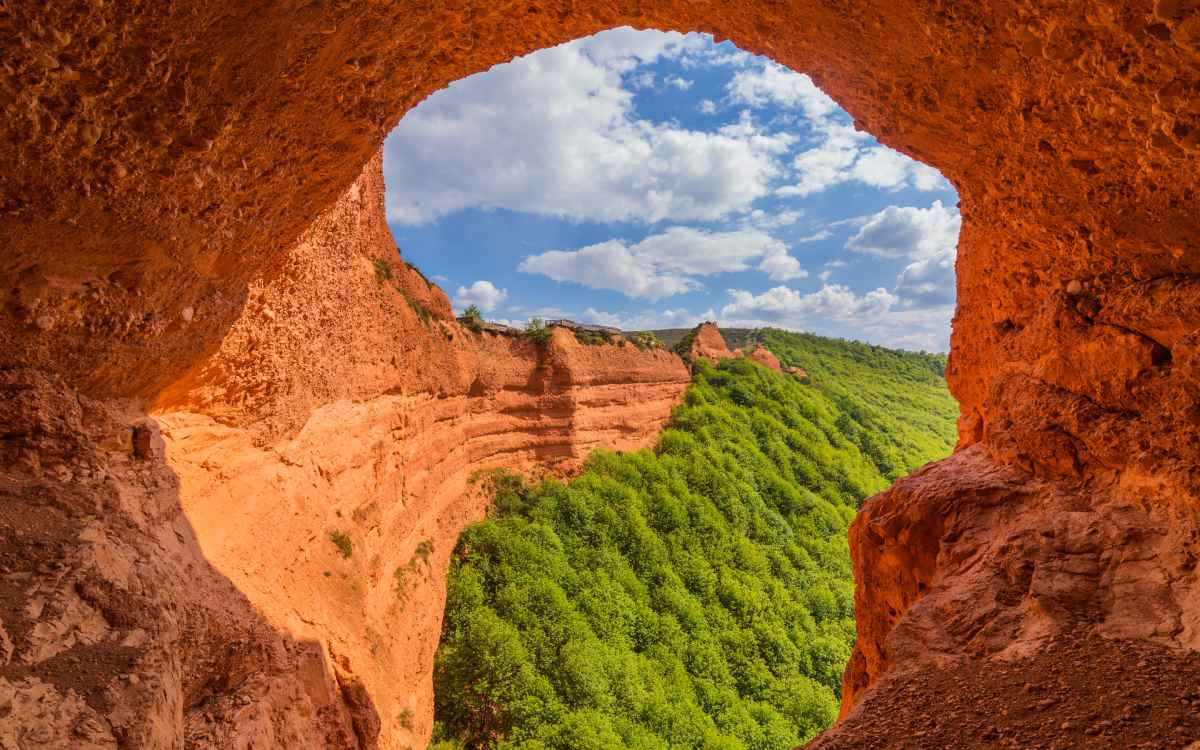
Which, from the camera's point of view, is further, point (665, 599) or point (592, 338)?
point (592, 338)

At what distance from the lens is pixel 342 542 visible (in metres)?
7.55

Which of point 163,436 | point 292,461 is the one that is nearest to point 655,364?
point 292,461

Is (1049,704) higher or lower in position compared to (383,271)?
lower

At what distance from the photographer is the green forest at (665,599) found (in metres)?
9.70

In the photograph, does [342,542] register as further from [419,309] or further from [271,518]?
[419,309]

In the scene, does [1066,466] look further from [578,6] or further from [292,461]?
[292,461]

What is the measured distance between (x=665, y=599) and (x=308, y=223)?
1178 cm

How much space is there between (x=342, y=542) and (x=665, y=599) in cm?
840

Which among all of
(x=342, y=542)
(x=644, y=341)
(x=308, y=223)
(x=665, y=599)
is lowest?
(x=665, y=599)

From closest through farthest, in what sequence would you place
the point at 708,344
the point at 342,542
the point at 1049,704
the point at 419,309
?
the point at 1049,704, the point at 342,542, the point at 419,309, the point at 708,344

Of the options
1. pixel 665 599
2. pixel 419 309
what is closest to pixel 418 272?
pixel 419 309

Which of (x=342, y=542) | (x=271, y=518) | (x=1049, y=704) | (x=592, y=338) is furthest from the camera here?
(x=592, y=338)

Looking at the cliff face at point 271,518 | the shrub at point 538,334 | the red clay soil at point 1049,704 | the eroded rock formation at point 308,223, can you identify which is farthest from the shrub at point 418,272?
the red clay soil at point 1049,704

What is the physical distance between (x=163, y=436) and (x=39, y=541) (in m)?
2.36
